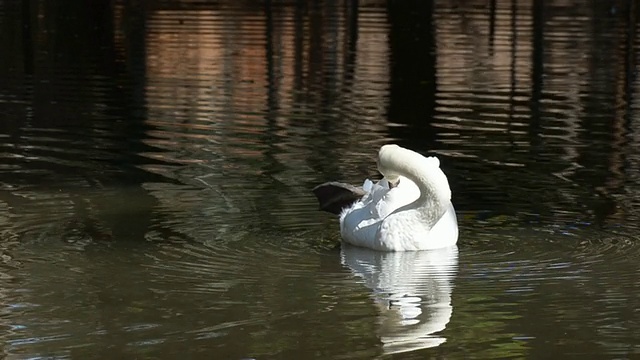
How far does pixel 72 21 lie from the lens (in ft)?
130

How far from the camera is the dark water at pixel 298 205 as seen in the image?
8.77 metres

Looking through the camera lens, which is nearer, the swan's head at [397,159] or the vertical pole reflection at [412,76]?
the swan's head at [397,159]

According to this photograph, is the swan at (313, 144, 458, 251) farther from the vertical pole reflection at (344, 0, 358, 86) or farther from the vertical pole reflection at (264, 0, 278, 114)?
the vertical pole reflection at (344, 0, 358, 86)

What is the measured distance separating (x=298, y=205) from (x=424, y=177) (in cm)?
214

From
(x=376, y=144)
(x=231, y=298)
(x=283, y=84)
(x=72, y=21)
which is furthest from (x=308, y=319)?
(x=72, y=21)

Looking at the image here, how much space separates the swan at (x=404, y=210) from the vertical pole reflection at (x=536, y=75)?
5.29m

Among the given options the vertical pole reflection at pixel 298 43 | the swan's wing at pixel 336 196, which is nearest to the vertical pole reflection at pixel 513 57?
the vertical pole reflection at pixel 298 43

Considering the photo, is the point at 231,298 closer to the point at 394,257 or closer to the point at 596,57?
the point at 394,257

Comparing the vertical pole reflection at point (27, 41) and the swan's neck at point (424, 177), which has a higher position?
the swan's neck at point (424, 177)

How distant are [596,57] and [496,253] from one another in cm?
1872

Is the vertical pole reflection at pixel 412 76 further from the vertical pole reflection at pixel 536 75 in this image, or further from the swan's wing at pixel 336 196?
the swan's wing at pixel 336 196

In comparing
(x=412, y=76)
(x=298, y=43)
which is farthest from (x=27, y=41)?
(x=412, y=76)

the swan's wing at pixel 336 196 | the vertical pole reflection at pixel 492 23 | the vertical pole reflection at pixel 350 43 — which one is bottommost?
the vertical pole reflection at pixel 492 23

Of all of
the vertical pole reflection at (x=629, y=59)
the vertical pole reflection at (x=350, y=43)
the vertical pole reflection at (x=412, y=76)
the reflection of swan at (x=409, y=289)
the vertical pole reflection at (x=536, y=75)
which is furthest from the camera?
the vertical pole reflection at (x=350, y=43)
